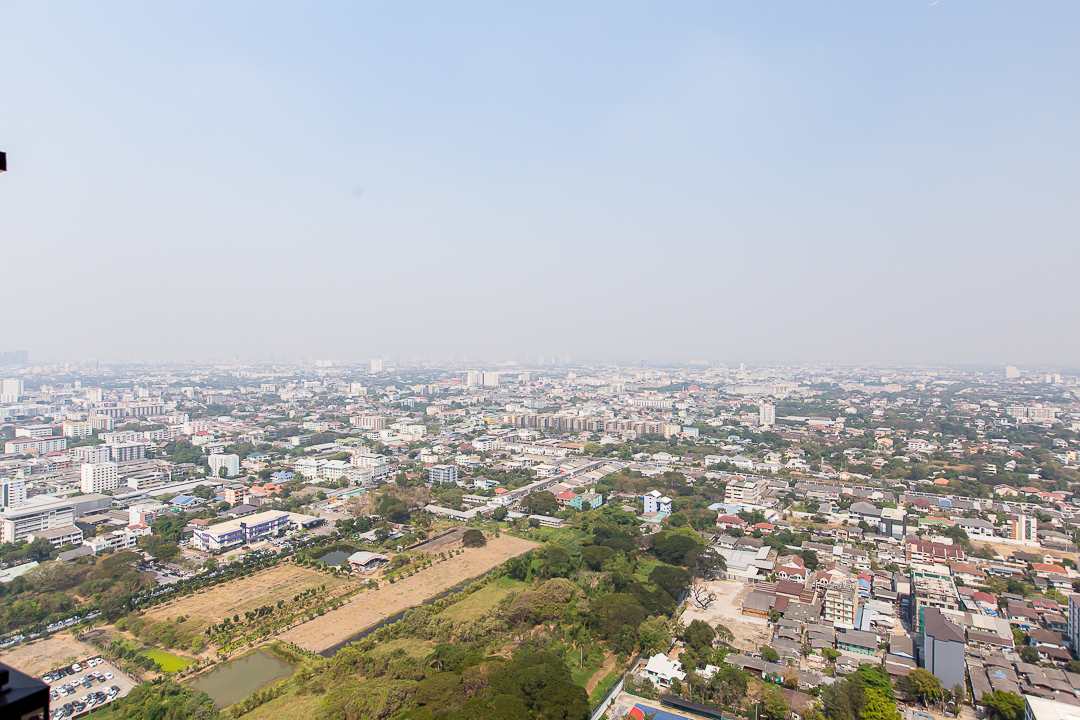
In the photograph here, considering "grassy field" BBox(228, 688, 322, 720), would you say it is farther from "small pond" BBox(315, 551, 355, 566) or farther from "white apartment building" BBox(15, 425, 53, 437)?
"white apartment building" BBox(15, 425, 53, 437)

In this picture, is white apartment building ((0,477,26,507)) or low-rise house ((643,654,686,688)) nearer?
low-rise house ((643,654,686,688))

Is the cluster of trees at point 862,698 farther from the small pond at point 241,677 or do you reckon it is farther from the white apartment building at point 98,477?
the white apartment building at point 98,477

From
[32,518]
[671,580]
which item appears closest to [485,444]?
[32,518]

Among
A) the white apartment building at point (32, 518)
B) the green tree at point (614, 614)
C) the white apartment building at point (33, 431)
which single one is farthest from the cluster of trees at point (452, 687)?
the white apartment building at point (33, 431)

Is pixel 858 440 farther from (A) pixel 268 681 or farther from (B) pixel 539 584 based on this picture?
(A) pixel 268 681

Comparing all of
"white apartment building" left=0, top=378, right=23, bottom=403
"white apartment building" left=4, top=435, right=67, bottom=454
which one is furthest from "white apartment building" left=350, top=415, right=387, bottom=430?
"white apartment building" left=0, top=378, right=23, bottom=403

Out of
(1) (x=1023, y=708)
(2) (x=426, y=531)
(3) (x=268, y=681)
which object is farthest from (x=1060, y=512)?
(3) (x=268, y=681)

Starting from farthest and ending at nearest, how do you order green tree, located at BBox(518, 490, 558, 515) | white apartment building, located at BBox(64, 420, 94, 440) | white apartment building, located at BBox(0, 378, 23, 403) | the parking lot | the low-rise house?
white apartment building, located at BBox(0, 378, 23, 403)
white apartment building, located at BBox(64, 420, 94, 440)
green tree, located at BBox(518, 490, 558, 515)
the low-rise house
the parking lot
